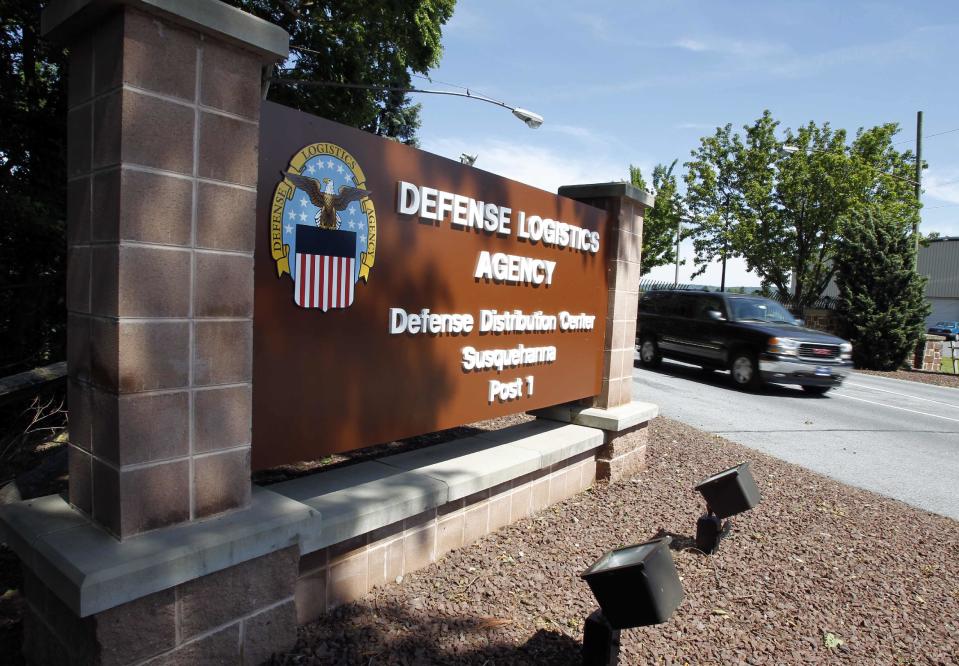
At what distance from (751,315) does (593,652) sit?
11.2 m

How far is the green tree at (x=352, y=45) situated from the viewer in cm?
1042

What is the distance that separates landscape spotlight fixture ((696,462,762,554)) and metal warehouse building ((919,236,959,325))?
57.7 metres

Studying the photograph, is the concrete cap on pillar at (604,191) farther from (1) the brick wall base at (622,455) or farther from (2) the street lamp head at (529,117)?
(2) the street lamp head at (529,117)

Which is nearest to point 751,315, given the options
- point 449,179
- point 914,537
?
point 914,537

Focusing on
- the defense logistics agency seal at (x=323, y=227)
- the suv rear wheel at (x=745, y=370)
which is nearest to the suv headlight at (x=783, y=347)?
the suv rear wheel at (x=745, y=370)

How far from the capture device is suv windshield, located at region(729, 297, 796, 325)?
40.9 ft

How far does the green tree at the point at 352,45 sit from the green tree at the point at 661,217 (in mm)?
20759

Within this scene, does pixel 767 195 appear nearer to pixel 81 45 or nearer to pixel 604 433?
pixel 604 433

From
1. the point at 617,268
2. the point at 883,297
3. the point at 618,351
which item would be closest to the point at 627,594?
the point at 618,351

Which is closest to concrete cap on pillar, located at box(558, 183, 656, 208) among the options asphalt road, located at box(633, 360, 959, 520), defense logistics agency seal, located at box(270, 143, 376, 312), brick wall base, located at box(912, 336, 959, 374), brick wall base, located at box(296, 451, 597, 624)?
brick wall base, located at box(296, 451, 597, 624)

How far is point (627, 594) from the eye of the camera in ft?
8.03

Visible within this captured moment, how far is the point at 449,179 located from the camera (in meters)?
3.66

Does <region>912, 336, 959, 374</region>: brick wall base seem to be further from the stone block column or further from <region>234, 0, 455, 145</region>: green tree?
the stone block column

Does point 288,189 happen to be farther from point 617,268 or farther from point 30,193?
point 30,193
